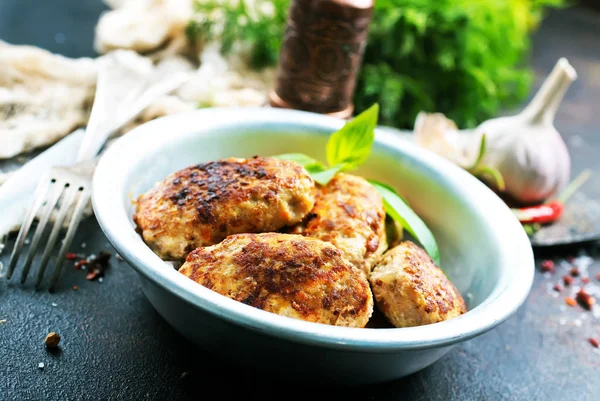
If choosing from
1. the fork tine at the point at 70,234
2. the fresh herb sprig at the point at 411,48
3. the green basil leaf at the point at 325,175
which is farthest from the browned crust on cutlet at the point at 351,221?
the fresh herb sprig at the point at 411,48

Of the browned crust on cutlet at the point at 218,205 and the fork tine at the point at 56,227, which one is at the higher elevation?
the browned crust on cutlet at the point at 218,205

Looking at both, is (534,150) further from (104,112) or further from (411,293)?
(104,112)

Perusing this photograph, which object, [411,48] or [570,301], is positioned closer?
[570,301]

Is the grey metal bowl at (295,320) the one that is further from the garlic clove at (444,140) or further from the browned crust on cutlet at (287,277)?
the garlic clove at (444,140)

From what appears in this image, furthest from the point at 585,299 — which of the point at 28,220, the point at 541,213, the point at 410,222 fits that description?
the point at 28,220

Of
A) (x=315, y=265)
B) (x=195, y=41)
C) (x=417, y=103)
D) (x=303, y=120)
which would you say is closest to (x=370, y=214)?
(x=315, y=265)

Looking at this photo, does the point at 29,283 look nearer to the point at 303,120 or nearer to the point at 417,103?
the point at 303,120

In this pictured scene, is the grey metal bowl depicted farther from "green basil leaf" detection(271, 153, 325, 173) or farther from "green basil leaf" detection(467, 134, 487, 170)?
"green basil leaf" detection(467, 134, 487, 170)

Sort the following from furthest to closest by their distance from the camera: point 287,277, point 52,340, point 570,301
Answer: point 570,301 < point 52,340 < point 287,277
